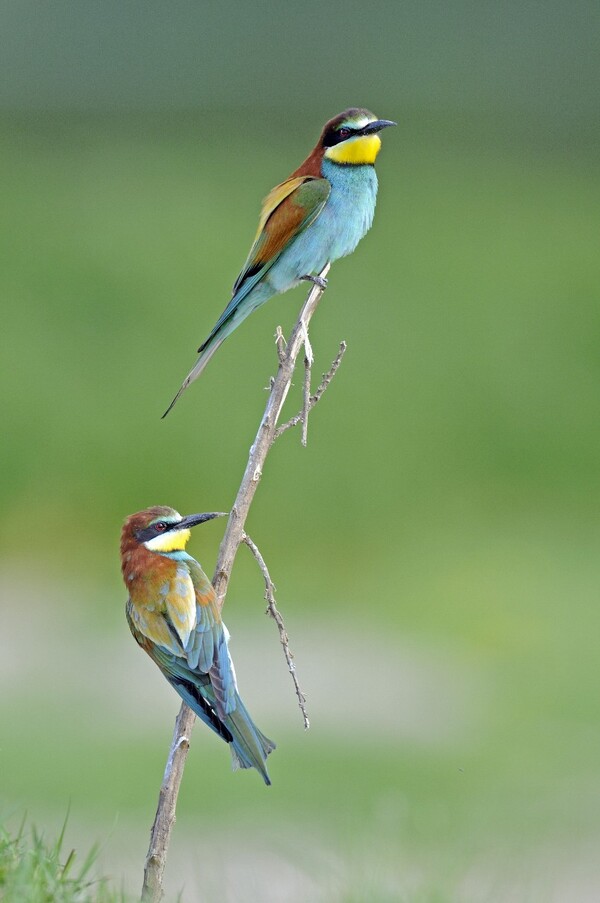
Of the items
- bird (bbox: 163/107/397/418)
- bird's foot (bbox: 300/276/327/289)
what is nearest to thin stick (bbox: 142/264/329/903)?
bird's foot (bbox: 300/276/327/289)

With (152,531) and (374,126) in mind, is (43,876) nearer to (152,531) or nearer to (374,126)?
(152,531)

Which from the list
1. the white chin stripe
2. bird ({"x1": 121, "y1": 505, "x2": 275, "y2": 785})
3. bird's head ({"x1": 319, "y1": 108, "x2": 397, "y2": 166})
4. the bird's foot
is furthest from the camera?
bird's head ({"x1": 319, "y1": 108, "x2": 397, "y2": 166})

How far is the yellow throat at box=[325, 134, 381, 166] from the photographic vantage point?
1719 mm

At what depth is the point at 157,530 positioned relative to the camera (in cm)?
138

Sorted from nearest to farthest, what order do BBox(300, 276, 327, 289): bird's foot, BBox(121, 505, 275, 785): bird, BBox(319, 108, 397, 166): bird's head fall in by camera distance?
BBox(121, 505, 275, 785): bird < BBox(300, 276, 327, 289): bird's foot < BBox(319, 108, 397, 166): bird's head

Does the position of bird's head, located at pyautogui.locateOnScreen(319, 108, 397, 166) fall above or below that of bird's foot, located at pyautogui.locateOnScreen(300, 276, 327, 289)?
above

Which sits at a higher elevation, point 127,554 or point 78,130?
point 78,130

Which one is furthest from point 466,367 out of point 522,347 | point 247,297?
point 247,297

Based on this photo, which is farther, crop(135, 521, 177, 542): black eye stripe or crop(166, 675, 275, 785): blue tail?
crop(135, 521, 177, 542): black eye stripe

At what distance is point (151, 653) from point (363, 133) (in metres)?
0.74

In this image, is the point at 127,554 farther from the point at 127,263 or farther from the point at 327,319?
Result: the point at 127,263

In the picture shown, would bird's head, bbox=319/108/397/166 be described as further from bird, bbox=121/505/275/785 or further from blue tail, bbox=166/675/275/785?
blue tail, bbox=166/675/275/785

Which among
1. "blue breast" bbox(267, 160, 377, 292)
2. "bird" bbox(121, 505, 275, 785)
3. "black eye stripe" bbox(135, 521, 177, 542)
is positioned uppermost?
"blue breast" bbox(267, 160, 377, 292)

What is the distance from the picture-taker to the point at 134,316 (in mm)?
4543
